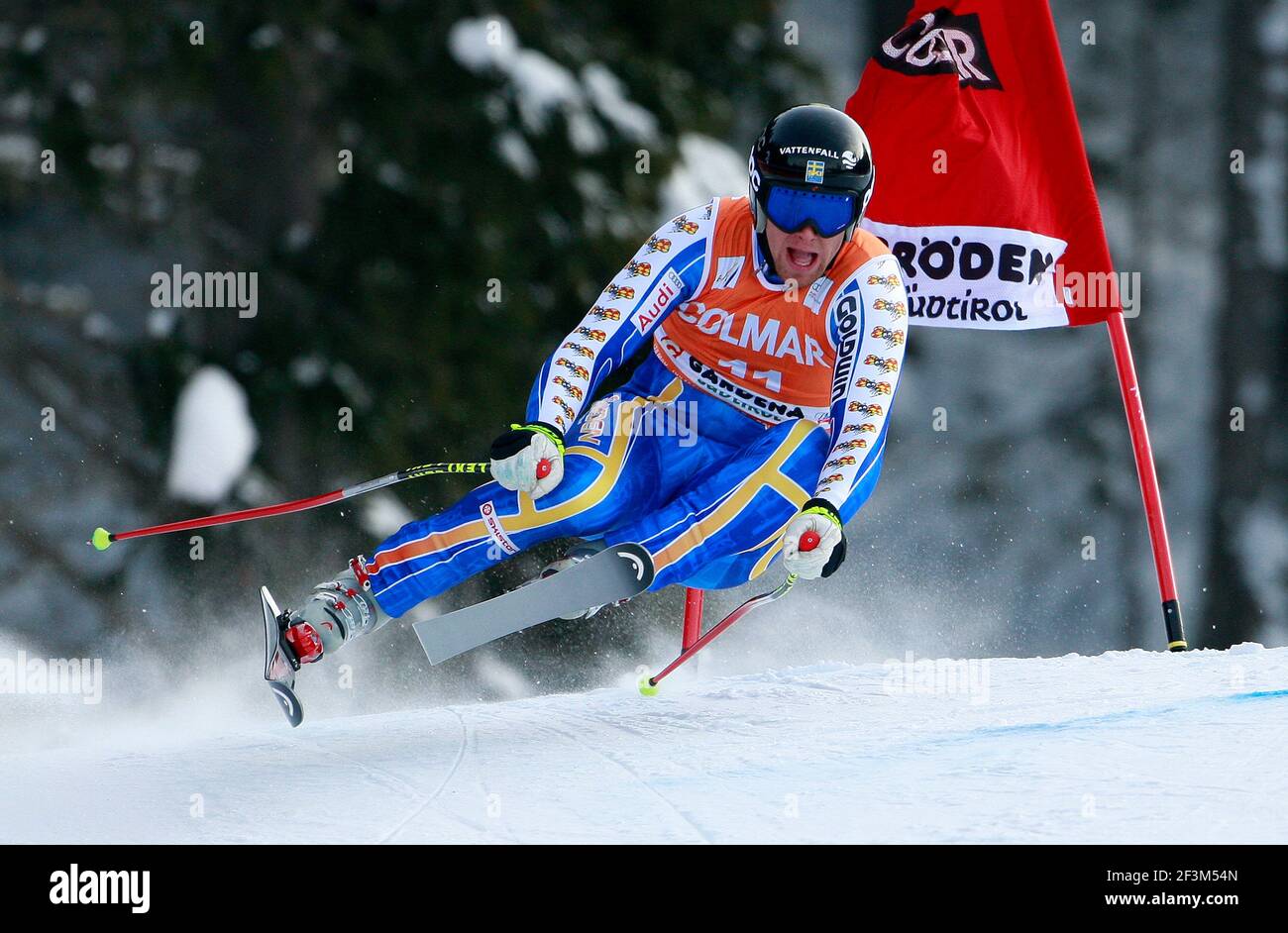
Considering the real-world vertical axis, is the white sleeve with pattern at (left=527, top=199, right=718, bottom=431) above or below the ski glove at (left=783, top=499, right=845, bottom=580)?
above

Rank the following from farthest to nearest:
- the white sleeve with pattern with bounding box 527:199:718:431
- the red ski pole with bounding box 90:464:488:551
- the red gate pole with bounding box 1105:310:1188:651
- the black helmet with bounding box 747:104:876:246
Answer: the red gate pole with bounding box 1105:310:1188:651 → the white sleeve with pattern with bounding box 527:199:718:431 → the red ski pole with bounding box 90:464:488:551 → the black helmet with bounding box 747:104:876:246

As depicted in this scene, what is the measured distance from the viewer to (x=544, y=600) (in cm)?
367

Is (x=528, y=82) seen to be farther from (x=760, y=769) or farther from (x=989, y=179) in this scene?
(x=760, y=769)

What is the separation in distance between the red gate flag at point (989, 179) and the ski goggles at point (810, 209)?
135 cm

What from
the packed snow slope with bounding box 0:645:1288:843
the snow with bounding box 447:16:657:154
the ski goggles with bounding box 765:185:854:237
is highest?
the snow with bounding box 447:16:657:154

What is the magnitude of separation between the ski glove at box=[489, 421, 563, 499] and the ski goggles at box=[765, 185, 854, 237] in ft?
2.54

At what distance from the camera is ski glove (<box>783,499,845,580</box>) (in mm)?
3539

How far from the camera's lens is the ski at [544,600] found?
3.61m

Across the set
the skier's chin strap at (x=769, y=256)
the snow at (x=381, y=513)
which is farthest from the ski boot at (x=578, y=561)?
the snow at (x=381, y=513)

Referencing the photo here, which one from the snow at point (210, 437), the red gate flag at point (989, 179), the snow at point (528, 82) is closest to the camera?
the red gate flag at point (989, 179)

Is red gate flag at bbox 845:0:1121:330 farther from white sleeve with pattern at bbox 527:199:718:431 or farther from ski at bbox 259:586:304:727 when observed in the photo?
ski at bbox 259:586:304:727

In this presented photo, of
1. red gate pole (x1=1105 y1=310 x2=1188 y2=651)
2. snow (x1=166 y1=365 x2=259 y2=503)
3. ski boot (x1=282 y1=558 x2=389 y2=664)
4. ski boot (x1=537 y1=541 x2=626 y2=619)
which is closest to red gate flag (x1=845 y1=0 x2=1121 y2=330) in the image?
red gate pole (x1=1105 y1=310 x2=1188 y2=651)

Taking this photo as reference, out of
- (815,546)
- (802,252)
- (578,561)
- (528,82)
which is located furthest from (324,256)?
(815,546)

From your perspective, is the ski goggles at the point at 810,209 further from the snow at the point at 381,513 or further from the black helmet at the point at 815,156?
the snow at the point at 381,513
